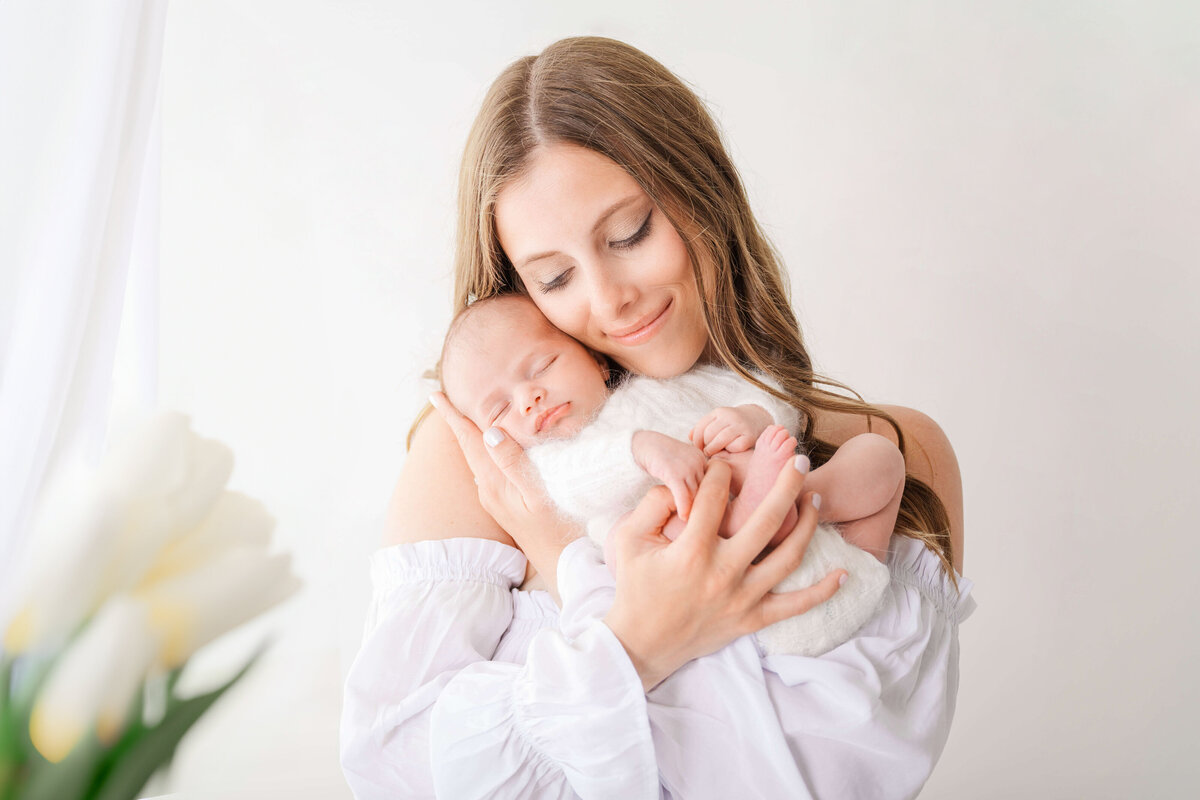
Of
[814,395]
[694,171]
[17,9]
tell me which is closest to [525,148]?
[694,171]

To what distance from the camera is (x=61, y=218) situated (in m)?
0.88

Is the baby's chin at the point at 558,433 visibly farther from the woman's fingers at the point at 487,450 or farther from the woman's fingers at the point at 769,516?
the woman's fingers at the point at 769,516

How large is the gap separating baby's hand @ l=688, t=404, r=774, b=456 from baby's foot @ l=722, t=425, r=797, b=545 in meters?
0.04

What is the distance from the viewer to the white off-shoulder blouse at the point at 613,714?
1.31 m

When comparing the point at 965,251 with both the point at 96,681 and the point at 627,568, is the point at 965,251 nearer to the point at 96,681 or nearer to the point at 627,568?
the point at 627,568

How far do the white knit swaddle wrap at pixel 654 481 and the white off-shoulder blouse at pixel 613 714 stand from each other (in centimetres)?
4

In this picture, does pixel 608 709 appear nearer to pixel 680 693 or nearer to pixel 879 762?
pixel 680 693

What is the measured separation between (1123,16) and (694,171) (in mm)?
1798

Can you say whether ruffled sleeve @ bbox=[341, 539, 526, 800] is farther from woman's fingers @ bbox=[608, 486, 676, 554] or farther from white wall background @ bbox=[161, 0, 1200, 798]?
white wall background @ bbox=[161, 0, 1200, 798]

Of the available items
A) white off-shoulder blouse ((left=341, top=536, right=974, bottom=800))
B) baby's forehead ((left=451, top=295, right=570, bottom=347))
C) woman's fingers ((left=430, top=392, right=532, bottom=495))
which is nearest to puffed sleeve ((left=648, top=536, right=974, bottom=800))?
white off-shoulder blouse ((left=341, top=536, right=974, bottom=800))

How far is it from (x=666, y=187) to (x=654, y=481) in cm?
54

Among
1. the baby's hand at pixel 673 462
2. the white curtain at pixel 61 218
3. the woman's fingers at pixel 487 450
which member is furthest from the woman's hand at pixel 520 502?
the white curtain at pixel 61 218

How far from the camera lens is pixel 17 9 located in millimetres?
835

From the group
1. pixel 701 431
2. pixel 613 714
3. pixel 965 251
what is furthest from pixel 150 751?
pixel 965 251
